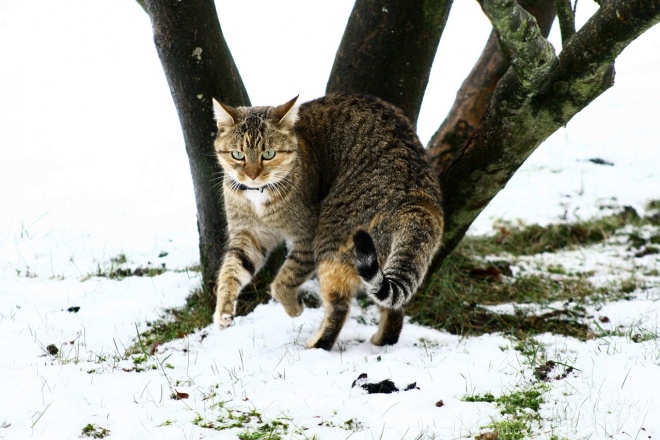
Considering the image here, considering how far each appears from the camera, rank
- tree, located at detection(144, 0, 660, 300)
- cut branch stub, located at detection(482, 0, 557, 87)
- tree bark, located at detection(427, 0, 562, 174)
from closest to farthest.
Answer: cut branch stub, located at detection(482, 0, 557, 87) < tree, located at detection(144, 0, 660, 300) < tree bark, located at detection(427, 0, 562, 174)

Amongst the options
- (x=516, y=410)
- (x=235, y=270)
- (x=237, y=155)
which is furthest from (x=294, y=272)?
(x=516, y=410)

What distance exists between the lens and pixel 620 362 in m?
3.68

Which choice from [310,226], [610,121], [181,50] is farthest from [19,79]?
[610,121]

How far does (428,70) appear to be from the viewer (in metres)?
5.12

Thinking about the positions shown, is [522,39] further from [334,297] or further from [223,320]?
[223,320]

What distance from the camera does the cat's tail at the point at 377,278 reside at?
3400mm

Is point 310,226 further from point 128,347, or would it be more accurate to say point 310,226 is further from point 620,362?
point 620,362

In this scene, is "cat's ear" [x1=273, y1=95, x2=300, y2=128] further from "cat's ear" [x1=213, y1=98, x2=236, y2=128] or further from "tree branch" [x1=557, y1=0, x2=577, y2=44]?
"tree branch" [x1=557, y1=0, x2=577, y2=44]

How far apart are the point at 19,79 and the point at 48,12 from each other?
1.83 metres

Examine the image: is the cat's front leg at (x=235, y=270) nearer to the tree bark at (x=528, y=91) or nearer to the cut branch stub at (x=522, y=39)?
the tree bark at (x=528, y=91)

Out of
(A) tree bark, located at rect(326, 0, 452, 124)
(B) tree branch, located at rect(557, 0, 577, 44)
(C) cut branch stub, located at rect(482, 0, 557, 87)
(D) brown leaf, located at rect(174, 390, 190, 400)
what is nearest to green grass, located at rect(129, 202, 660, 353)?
(D) brown leaf, located at rect(174, 390, 190, 400)

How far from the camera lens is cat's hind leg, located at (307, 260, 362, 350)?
4.14 m

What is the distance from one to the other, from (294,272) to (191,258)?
184cm

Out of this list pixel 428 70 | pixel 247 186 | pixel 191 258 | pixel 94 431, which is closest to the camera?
pixel 94 431
